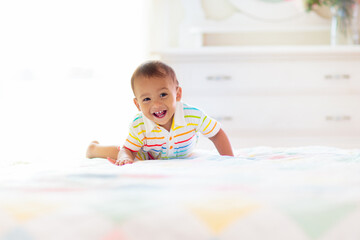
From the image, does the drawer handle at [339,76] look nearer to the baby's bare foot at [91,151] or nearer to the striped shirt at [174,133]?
the striped shirt at [174,133]

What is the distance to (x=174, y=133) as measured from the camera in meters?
1.35

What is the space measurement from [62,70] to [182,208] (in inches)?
99.3

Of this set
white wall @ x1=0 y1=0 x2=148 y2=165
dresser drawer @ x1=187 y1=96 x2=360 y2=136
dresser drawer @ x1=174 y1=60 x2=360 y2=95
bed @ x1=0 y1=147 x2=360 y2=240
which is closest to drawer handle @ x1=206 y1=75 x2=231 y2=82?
dresser drawer @ x1=174 y1=60 x2=360 y2=95

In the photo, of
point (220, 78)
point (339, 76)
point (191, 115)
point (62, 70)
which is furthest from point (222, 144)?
point (62, 70)

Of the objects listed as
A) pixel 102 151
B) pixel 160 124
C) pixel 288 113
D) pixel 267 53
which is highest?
pixel 267 53

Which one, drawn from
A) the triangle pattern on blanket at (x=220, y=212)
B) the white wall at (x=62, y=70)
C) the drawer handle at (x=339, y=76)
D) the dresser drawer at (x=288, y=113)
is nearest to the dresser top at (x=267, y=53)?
the drawer handle at (x=339, y=76)

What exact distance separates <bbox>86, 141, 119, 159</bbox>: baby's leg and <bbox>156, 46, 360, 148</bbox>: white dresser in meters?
1.06

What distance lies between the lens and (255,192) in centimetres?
65

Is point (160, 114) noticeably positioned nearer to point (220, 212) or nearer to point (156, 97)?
point (156, 97)

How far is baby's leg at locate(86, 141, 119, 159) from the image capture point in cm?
142

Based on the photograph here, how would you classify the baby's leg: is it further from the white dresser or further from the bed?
the white dresser

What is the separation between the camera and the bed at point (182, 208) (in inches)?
21.8

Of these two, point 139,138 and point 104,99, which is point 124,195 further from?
point 104,99

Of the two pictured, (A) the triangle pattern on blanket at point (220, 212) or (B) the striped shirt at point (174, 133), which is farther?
(B) the striped shirt at point (174, 133)
